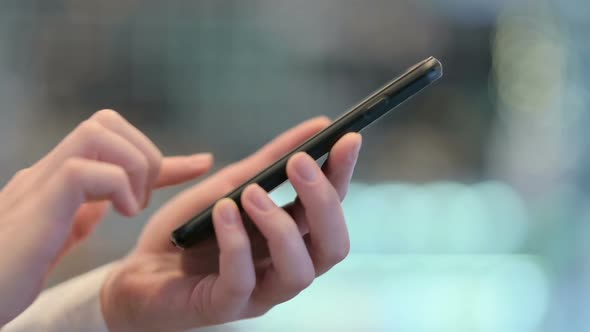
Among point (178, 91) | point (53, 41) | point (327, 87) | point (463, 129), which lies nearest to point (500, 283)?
point (463, 129)

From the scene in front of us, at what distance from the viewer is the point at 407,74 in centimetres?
34

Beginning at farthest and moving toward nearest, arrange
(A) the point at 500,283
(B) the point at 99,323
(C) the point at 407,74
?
(A) the point at 500,283 → (B) the point at 99,323 → (C) the point at 407,74

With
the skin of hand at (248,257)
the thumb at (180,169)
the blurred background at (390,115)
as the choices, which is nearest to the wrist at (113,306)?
the skin of hand at (248,257)

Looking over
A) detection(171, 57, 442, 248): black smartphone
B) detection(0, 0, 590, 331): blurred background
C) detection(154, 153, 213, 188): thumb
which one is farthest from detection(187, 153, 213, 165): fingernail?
detection(0, 0, 590, 331): blurred background

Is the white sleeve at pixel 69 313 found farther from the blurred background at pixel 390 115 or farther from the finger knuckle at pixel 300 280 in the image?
the blurred background at pixel 390 115

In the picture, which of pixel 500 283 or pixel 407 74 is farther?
pixel 500 283

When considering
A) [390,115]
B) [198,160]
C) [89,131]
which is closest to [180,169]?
[198,160]

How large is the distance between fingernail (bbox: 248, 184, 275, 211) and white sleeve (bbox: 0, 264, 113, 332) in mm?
233

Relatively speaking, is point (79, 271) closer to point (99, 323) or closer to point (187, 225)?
point (99, 323)

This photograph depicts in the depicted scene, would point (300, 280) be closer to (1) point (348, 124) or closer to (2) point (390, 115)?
(1) point (348, 124)

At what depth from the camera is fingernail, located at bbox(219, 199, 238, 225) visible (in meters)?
0.34

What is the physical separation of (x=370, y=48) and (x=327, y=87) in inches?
4.3

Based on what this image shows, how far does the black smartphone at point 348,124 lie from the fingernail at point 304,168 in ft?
0.05

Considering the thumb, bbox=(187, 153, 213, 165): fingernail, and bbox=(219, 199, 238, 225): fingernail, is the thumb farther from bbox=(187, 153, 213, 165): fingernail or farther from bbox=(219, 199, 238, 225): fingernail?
bbox=(219, 199, 238, 225): fingernail
